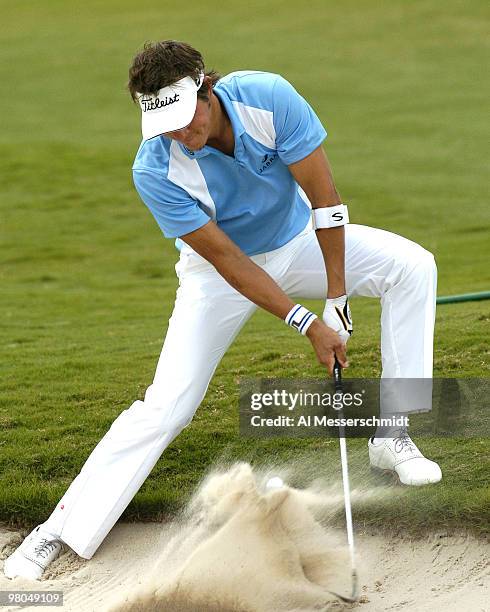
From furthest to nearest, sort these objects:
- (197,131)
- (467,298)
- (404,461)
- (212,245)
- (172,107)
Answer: (467,298) → (404,461) → (212,245) → (197,131) → (172,107)

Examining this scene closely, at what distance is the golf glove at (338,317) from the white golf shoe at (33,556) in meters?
1.56

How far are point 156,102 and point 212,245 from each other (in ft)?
2.13

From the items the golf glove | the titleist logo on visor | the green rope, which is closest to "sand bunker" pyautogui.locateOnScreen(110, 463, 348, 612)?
the golf glove

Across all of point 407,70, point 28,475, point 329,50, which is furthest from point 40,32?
point 28,475

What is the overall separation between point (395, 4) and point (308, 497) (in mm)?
29602

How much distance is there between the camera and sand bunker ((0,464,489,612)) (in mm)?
4152

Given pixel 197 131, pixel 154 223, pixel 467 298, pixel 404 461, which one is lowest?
pixel 154 223

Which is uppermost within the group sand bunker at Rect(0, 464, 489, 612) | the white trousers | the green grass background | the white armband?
the white armband

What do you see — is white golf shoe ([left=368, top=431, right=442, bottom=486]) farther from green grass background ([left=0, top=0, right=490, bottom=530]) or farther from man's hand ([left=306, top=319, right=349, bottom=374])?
man's hand ([left=306, top=319, right=349, bottom=374])

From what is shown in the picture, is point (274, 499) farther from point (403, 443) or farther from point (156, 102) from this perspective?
point (156, 102)

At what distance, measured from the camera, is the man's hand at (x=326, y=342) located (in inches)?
175

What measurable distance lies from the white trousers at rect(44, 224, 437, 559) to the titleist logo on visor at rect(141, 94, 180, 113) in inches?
32.0

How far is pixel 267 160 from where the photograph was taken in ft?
14.9

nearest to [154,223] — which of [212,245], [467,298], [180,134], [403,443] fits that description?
[467,298]
